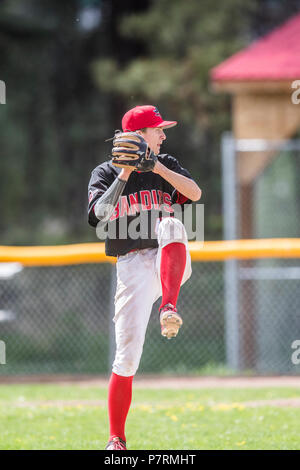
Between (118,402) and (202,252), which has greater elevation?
(202,252)

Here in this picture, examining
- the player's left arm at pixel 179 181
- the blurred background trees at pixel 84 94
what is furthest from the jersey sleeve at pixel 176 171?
the blurred background trees at pixel 84 94

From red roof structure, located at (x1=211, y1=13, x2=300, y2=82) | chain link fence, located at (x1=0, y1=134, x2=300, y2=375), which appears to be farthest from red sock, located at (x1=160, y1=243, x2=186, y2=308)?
red roof structure, located at (x1=211, y1=13, x2=300, y2=82)

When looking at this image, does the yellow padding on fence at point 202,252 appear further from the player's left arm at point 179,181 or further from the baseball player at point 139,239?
→ the player's left arm at point 179,181

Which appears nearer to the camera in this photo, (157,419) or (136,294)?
(136,294)

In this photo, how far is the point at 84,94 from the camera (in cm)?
1638

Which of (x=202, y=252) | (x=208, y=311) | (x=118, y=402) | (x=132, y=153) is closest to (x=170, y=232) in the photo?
(x=132, y=153)

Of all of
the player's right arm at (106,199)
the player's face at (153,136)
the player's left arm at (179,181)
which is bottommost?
the player's right arm at (106,199)

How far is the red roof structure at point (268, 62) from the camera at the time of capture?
9422 millimetres

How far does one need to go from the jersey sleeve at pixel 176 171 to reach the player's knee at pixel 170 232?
25 cm

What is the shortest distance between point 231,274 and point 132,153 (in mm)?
5325

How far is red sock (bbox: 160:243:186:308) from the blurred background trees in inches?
400

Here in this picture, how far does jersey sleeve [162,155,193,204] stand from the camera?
4.18m

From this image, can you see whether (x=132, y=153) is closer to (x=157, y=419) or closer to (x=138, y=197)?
(x=138, y=197)
